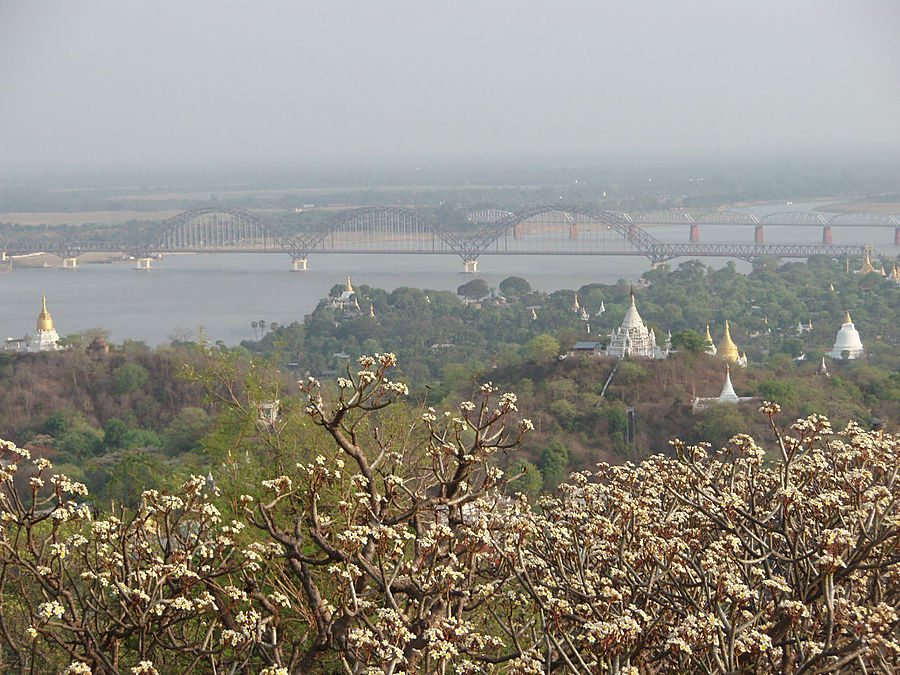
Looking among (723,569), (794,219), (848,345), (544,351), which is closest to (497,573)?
(723,569)

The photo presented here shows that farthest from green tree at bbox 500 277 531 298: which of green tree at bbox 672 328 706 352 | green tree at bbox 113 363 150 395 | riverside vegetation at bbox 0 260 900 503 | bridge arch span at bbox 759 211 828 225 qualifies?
bridge arch span at bbox 759 211 828 225

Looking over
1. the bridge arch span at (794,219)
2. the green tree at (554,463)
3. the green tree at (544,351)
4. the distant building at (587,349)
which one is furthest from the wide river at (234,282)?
the green tree at (554,463)

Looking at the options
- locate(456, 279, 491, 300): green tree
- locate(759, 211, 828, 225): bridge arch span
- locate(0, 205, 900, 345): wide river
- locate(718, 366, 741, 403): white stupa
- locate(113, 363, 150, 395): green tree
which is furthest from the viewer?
locate(759, 211, 828, 225): bridge arch span

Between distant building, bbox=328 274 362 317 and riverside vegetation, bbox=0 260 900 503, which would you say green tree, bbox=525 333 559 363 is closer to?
riverside vegetation, bbox=0 260 900 503

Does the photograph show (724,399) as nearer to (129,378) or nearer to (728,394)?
(728,394)

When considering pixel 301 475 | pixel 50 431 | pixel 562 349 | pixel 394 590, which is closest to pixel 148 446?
pixel 50 431
